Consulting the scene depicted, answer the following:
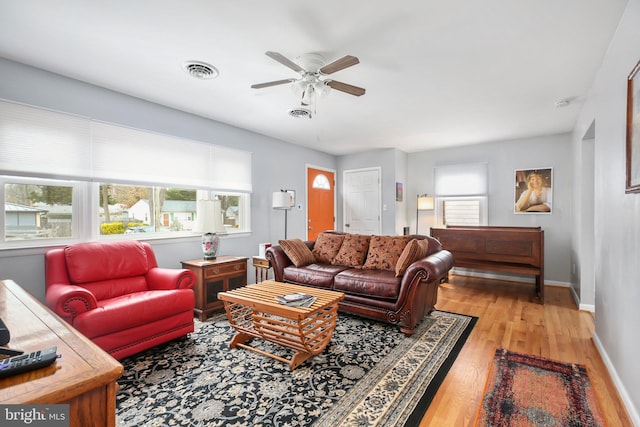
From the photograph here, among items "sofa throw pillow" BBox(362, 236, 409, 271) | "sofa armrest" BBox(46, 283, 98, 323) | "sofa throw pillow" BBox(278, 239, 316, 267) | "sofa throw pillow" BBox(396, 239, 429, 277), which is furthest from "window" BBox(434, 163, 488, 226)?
"sofa armrest" BBox(46, 283, 98, 323)

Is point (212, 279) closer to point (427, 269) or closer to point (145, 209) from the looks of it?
point (145, 209)

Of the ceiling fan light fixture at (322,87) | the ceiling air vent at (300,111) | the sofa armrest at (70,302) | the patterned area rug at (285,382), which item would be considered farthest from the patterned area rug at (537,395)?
the ceiling air vent at (300,111)

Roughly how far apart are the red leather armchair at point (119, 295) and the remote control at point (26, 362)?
163cm

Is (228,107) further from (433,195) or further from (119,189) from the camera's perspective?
(433,195)

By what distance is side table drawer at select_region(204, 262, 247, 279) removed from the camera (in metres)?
3.30

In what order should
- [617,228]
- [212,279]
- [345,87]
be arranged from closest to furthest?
[617,228] → [345,87] → [212,279]

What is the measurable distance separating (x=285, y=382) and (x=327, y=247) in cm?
212

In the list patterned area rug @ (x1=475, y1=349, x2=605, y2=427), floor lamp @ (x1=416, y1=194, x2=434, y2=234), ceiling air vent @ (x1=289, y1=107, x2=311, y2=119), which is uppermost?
ceiling air vent @ (x1=289, y1=107, x2=311, y2=119)

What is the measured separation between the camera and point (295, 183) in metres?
5.41

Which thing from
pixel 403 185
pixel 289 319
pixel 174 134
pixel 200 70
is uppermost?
pixel 200 70

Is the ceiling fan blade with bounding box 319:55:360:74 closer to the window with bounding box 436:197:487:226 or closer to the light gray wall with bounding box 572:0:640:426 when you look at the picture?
the light gray wall with bounding box 572:0:640:426

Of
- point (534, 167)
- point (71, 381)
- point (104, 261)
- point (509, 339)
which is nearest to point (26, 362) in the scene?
point (71, 381)

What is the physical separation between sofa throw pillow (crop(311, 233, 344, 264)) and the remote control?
10.5ft

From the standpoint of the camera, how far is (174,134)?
12.0ft
